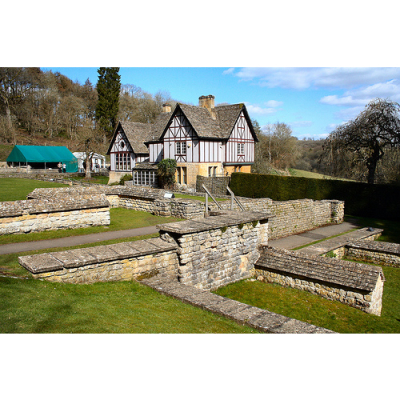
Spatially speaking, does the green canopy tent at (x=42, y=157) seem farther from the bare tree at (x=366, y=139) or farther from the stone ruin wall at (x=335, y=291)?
the stone ruin wall at (x=335, y=291)

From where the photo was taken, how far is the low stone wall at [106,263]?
579cm

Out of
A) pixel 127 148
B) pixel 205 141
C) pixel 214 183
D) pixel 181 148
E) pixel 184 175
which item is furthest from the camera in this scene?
pixel 127 148

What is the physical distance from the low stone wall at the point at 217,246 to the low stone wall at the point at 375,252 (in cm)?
565

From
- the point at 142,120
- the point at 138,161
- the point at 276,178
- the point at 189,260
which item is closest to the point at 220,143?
the point at 276,178

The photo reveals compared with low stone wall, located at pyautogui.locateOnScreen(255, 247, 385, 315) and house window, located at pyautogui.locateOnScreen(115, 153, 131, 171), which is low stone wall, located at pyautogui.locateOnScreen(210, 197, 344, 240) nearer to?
low stone wall, located at pyautogui.locateOnScreen(255, 247, 385, 315)

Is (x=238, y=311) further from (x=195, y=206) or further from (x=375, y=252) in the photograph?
(x=375, y=252)

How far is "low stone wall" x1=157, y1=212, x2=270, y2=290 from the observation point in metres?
7.62

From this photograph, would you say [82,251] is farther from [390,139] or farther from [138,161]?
[138,161]

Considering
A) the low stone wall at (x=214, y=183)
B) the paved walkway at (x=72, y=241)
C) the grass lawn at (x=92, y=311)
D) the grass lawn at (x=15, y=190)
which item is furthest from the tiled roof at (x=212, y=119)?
the grass lawn at (x=92, y=311)

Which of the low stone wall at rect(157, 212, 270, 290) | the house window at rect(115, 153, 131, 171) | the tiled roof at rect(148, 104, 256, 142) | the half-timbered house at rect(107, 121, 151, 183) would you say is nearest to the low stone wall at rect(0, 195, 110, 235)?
the low stone wall at rect(157, 212, 270, 290)

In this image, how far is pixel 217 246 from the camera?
8367 mm

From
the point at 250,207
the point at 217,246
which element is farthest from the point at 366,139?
the point at 217,246

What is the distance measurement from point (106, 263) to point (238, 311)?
112 inches

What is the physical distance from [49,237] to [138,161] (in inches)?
1071
